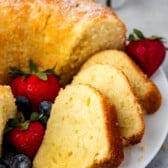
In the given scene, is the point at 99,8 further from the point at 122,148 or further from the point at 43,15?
the point at 122,148

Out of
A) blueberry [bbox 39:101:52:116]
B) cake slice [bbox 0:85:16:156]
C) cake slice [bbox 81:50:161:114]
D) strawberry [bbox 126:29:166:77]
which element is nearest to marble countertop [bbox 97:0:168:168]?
strawberry [bbox 126:29:166:77]

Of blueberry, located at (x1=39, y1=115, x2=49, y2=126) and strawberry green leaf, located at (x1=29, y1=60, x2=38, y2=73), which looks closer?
blueberry, located at (x1=39, y1=115, x2=49, y2=126)

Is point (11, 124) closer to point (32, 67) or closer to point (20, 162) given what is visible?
point (20, 162)

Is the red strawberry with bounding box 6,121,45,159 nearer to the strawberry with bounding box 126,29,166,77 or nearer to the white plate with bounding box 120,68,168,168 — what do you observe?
the white plate with bounding box 120,68,168,168

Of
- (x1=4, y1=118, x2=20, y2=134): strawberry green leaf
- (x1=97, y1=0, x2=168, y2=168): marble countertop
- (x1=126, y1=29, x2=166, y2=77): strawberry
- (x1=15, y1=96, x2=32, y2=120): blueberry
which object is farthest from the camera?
(x1=97, y1=0, x2=168, y2=168): marble countertop

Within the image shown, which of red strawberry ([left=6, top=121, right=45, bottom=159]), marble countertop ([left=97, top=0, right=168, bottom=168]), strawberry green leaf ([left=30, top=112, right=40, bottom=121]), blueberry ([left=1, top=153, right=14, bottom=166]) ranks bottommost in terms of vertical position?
marble countertop ([left=97, top=0, right=168, bottom=168])

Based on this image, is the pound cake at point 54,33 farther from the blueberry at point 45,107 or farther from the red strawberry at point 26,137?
the red strawberry at point 26,137
